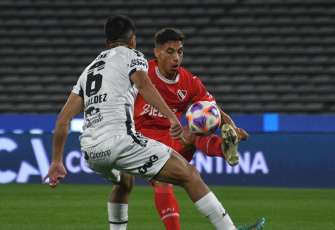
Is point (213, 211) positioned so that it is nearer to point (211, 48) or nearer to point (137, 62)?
point (137, 62)

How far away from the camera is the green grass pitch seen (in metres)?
6.57

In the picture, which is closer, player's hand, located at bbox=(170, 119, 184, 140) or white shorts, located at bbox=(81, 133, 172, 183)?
player's hand, located at bbox=(170, 119, 184, 140)

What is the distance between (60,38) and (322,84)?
6.23 m

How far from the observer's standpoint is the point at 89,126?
4.16 m

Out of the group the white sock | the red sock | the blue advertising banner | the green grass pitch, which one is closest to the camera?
the white sock

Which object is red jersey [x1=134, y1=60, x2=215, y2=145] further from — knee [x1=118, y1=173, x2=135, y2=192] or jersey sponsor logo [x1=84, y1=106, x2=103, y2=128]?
jersey sponsor logo [x1=84, y1=106, x2=103, y2=128]

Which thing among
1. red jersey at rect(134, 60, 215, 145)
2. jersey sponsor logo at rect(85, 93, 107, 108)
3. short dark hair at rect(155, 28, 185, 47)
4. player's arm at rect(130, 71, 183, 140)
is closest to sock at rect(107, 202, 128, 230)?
red jersey at rect(134, 60, 215, 145)

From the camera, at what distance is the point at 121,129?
4.07 meters

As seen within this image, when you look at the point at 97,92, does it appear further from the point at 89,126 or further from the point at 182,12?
the point at 182,12

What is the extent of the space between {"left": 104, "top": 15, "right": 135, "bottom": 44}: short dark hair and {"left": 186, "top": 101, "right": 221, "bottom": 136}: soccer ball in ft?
3.43

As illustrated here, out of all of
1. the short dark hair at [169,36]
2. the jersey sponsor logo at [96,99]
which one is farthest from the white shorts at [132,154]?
the short dark hair at [169,36]

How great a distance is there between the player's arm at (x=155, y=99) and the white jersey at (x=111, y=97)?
0.06m

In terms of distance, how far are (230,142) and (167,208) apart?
0.66 meters

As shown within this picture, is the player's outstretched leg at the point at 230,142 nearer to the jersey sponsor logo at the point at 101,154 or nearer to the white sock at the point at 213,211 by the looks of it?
the white sock at the point at 213,211
